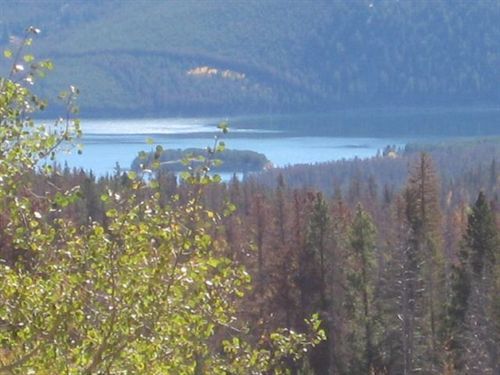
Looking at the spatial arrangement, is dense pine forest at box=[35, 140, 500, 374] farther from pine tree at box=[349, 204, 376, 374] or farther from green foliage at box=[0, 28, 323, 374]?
green foliage at box=[0, 28, 323, 374]

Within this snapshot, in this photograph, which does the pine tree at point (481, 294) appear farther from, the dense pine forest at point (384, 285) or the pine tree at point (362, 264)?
the pine tree at point (362, 264)

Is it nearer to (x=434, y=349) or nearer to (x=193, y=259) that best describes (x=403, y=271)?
(x=434, y=349)

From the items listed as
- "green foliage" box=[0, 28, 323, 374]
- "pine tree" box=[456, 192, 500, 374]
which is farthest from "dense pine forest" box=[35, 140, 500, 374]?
"green foliage" box=[0, 28, 323, 374]

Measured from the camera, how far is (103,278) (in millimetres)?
8078

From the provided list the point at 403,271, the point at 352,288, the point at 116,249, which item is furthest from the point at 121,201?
the point at 352,288

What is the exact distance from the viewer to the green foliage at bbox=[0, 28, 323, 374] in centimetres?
797

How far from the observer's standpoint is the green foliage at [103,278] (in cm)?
797

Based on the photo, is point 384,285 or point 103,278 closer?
point 103,278

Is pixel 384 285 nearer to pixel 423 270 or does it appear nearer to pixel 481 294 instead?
pixel 423 270

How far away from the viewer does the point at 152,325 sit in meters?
8.05

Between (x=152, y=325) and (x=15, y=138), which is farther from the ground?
(x=15, y=138)

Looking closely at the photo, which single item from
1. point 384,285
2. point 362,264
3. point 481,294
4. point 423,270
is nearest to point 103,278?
point 481,294

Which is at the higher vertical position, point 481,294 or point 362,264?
point 481,294

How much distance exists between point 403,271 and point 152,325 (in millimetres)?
26404
